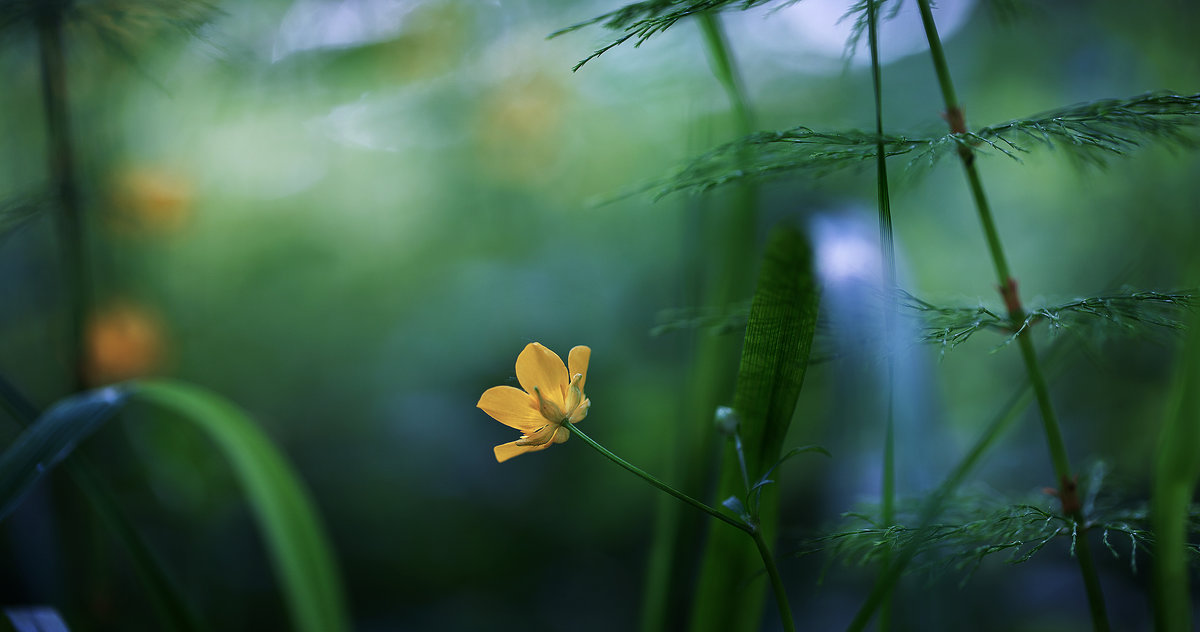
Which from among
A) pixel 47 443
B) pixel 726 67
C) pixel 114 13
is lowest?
pixel 47 443

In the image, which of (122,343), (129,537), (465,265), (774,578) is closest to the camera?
(774,578)

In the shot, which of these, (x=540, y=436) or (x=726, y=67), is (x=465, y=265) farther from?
(x=540, y=436)

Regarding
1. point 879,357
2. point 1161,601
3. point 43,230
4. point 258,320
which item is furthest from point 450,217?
point 1161,601

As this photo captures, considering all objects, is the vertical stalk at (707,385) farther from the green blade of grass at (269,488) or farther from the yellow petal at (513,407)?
the green blade of grass at (269,488)

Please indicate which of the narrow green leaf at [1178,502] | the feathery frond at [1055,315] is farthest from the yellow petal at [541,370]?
the narrow green leaf at [1178,502]

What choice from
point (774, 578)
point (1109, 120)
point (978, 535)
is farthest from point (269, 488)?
point (1109, 120)

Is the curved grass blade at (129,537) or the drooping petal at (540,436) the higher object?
the drooping petal at (540,436)

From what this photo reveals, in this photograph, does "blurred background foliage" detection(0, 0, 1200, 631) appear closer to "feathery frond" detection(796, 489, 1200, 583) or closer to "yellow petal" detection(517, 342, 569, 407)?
"feathery frond" detection(796, 489, 1200, 583)

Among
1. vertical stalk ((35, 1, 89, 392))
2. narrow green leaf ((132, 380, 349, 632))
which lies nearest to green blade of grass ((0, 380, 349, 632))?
narrow green leaf ((132, 380, 349, 632))
